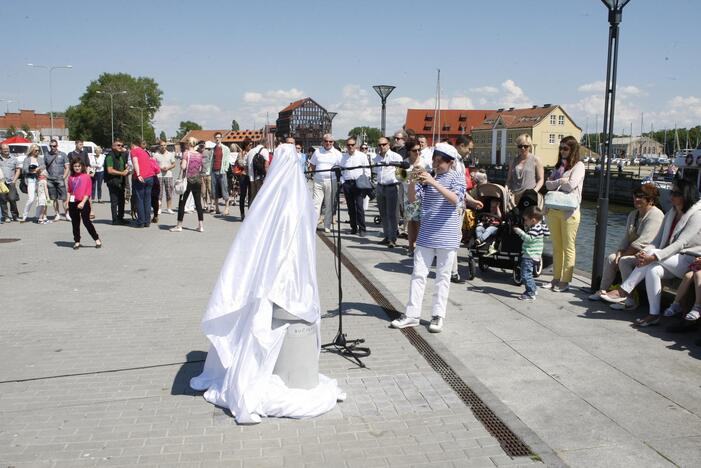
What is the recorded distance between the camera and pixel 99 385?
16.3 ft

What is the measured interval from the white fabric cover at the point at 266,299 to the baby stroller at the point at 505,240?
4789 mm

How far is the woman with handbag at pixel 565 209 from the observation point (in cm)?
802

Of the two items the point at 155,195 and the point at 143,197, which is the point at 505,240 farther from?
the point at 155,195

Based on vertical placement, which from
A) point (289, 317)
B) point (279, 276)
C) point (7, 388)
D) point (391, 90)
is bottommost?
point (7, 388)

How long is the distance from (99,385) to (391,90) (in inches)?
648

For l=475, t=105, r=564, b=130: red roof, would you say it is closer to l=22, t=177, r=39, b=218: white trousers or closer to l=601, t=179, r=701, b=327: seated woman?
l=22, t=177, r=39, b=218: white trousers

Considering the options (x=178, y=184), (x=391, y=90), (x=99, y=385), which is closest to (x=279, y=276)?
(x=99, y=385)

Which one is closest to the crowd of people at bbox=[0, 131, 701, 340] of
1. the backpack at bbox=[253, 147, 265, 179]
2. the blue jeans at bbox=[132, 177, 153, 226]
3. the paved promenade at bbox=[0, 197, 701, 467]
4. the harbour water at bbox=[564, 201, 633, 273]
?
the blue jeans at bbox=[132, 177, 153, 226]

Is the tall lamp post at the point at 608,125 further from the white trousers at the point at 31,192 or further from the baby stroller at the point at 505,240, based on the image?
the white trousers at the point at 31,192

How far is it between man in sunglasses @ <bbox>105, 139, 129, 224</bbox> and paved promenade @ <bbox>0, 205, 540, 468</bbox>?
6.46 m

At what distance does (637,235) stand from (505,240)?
190cm

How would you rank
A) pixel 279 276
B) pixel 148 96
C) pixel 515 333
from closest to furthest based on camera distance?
pixel 279 276
pixel 515 333
pixel 148 96

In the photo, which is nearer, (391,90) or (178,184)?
(178,184)

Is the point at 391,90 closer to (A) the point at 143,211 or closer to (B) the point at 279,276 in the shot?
(A) the point at 143,211
